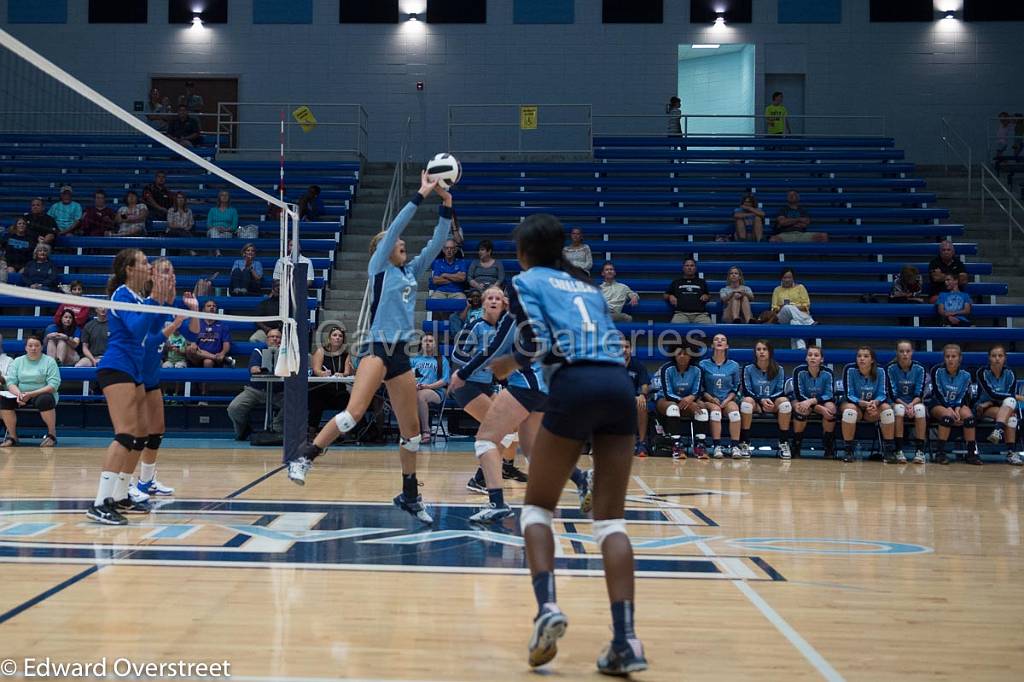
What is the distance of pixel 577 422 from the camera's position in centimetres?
358

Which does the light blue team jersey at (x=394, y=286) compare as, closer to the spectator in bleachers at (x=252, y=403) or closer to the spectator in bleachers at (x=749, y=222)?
the spectator in bleachers at (x=252, y=403)

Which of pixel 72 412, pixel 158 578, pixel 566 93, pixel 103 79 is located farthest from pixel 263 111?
pixel 158 578

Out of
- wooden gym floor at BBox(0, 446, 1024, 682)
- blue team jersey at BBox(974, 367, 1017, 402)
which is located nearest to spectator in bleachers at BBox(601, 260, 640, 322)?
blue team jersey at BBox(974, 367, 1017, 402)

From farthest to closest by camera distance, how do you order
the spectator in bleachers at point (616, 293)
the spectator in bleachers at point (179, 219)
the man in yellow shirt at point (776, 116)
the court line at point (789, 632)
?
the man in yellow shirt at point (776, 116) → the spectator in bleachers at point (179, 219) → the spectator in bleachers at point (616, 293) → the court line at point (789, 632)

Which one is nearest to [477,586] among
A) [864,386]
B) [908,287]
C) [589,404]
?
[589,404]

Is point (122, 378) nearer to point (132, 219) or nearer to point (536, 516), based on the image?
point (536, 516)

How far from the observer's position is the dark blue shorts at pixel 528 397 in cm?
663

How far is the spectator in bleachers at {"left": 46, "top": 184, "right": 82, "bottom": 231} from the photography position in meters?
15.7

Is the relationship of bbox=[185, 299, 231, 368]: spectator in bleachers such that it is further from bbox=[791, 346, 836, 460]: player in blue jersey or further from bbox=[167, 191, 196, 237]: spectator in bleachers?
bbox=[791, 346, 836, 460]: player in blue jersey

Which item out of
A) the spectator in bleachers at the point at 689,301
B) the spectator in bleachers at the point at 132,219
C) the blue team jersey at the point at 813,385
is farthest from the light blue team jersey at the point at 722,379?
→ the spectator in bleachers at the point at 132,219

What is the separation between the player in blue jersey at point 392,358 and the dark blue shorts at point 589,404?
2730 millimetres

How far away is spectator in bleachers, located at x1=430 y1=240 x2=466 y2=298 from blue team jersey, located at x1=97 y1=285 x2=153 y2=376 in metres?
7.94

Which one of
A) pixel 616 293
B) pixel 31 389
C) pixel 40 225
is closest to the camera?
pixel 31 389

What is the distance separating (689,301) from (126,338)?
29.8 feet
